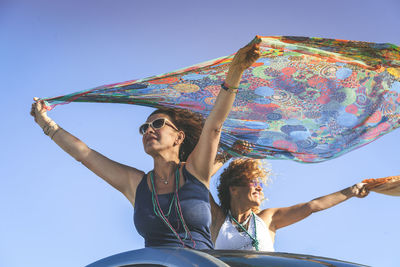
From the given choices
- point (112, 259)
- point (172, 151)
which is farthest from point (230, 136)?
point (112, 259)

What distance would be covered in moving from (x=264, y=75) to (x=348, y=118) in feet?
2.39

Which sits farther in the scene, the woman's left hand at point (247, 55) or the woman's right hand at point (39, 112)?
the woman's right hand at point (39, 112)

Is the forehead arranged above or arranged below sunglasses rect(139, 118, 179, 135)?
above

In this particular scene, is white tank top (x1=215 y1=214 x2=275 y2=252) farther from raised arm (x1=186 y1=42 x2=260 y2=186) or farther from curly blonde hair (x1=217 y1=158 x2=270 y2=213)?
raised arm (x1=186 y1=42 x2=260 y2=186)

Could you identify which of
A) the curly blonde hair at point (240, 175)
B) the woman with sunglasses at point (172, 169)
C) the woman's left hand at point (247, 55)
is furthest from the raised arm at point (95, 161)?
the curly blonde hair at point (240, 175)

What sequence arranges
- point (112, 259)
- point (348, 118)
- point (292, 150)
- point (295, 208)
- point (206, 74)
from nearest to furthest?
point (112, 259) < point (206, 74) < point (348, 118) < point (292, 150) < point (295, 208)

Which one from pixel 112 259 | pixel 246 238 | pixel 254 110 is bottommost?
pixel 112 259

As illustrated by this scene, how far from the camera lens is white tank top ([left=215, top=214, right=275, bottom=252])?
4254mm

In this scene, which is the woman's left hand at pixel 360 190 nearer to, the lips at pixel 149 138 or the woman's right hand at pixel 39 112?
the lips at pixel 149 138

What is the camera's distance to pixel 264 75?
134 inches

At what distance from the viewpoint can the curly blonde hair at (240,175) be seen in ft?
15.4

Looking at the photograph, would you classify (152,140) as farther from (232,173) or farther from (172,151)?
(232,173)

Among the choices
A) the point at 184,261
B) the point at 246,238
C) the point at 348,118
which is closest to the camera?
the point at 184,261

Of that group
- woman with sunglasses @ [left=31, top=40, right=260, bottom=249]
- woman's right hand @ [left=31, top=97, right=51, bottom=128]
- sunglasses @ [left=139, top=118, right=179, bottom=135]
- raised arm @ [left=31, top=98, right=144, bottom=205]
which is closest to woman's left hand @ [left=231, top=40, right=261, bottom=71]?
woman with sunglasses @ [left=31, top=40, right=260, bottom=249]
